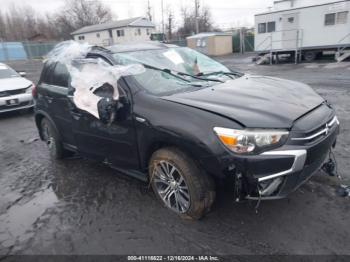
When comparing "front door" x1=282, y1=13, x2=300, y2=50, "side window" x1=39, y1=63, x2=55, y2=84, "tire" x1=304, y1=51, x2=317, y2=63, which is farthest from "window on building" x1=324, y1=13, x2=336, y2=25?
"side window" x1=39, y1=63, x2=55, y2=84

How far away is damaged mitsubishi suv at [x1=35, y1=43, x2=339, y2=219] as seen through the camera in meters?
2.54

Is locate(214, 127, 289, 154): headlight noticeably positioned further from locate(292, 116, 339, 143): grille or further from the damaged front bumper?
locate(292, 116, 339, 143): grille

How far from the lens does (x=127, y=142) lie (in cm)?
332

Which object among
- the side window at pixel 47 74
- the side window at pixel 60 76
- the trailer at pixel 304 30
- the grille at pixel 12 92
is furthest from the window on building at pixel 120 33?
the side window at pixel 60 76

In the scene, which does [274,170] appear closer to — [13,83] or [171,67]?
[171,67]

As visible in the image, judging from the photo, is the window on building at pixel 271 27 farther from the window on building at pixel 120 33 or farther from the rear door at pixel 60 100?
the window on building at pixel 120 33

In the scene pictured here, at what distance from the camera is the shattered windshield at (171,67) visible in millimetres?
3348

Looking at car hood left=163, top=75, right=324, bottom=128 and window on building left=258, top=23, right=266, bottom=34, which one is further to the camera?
window on building left=258, top=23, right=266, bottom=34

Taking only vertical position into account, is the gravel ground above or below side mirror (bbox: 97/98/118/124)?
below

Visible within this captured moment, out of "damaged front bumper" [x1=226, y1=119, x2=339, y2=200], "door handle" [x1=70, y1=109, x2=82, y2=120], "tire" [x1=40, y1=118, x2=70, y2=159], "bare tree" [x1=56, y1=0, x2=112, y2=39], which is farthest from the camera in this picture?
"bare tree" [x1=56, y1=0, x2=112, y2=39]

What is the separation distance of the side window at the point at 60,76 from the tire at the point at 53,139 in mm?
691

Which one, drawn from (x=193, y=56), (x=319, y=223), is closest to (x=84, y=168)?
(x=193, y=56)

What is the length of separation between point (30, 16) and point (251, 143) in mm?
95941

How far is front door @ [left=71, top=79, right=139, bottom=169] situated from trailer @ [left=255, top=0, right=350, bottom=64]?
16521 mm
